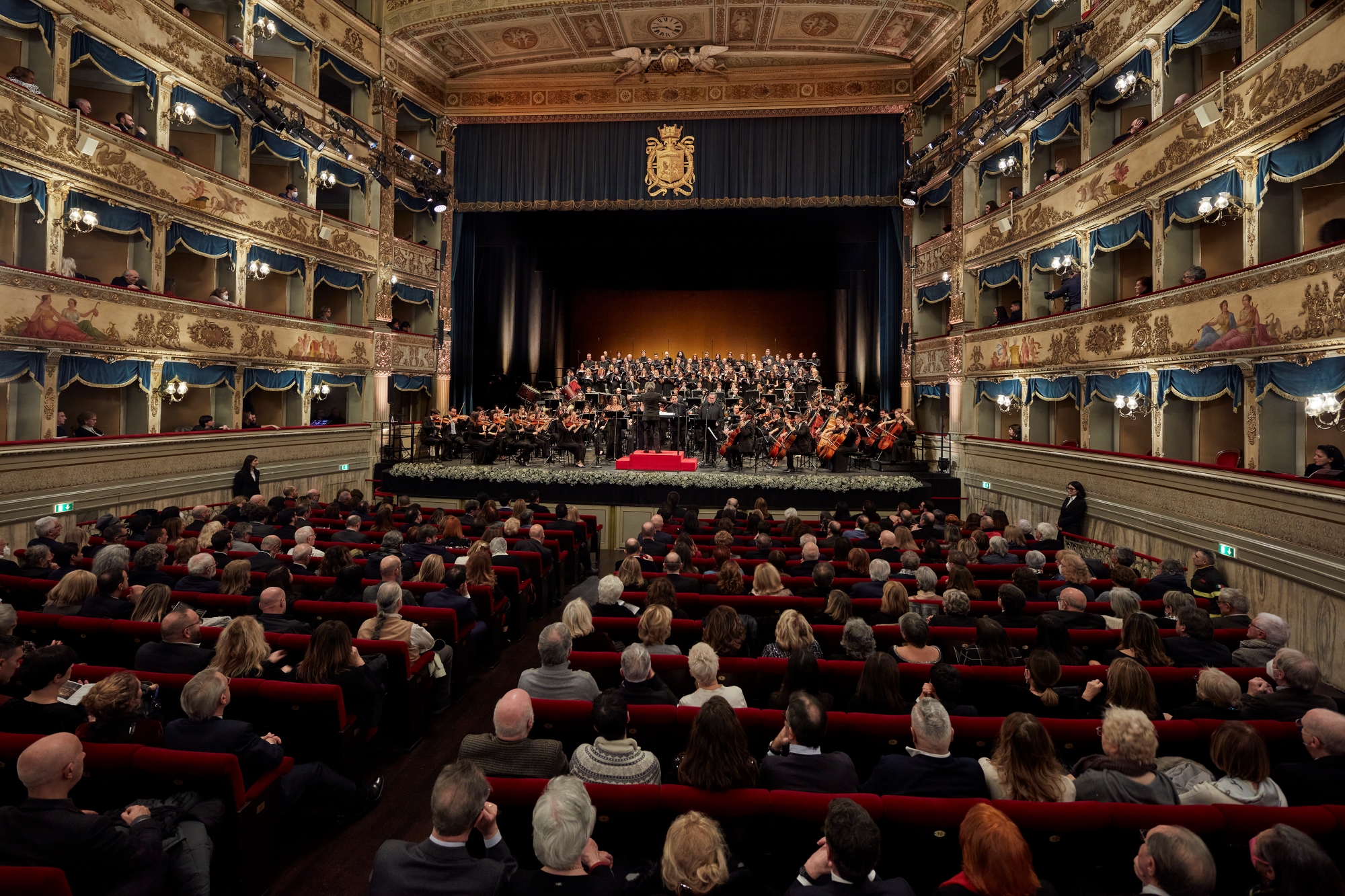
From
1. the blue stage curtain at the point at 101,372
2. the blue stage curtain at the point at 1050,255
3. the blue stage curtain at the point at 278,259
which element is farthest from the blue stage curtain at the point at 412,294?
the blue stage curtain at the point at 1050,255

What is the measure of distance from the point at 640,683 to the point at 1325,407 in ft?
23.3

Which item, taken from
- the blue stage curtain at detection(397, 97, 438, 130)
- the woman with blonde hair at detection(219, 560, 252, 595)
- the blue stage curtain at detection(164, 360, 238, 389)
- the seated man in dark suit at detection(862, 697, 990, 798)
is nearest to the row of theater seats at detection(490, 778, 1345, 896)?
the seated man in dark suit at detection(862, 697, 990, 798)

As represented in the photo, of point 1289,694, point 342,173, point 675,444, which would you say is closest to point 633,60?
point 342,173

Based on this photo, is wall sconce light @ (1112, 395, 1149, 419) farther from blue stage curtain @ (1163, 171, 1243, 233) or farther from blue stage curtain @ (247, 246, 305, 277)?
blue stage curtain @ (247, 246, 305, 277)

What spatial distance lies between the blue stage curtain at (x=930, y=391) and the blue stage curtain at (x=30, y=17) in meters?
16.5

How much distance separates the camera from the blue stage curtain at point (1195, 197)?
777cm

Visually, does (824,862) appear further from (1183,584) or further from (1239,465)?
(1239,465)

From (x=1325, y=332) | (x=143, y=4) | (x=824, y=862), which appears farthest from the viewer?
(x=143, y=4)

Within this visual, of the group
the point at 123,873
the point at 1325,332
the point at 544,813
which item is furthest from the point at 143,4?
the point at 1325,332

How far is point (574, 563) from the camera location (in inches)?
338

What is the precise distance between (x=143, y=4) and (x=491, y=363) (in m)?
10.7

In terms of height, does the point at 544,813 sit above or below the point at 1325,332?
below

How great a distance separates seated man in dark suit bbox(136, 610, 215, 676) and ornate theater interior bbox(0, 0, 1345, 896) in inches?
1.0

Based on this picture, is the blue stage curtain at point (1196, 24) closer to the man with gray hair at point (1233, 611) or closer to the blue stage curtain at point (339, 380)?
the man with gray hair at point (1233, 611)
